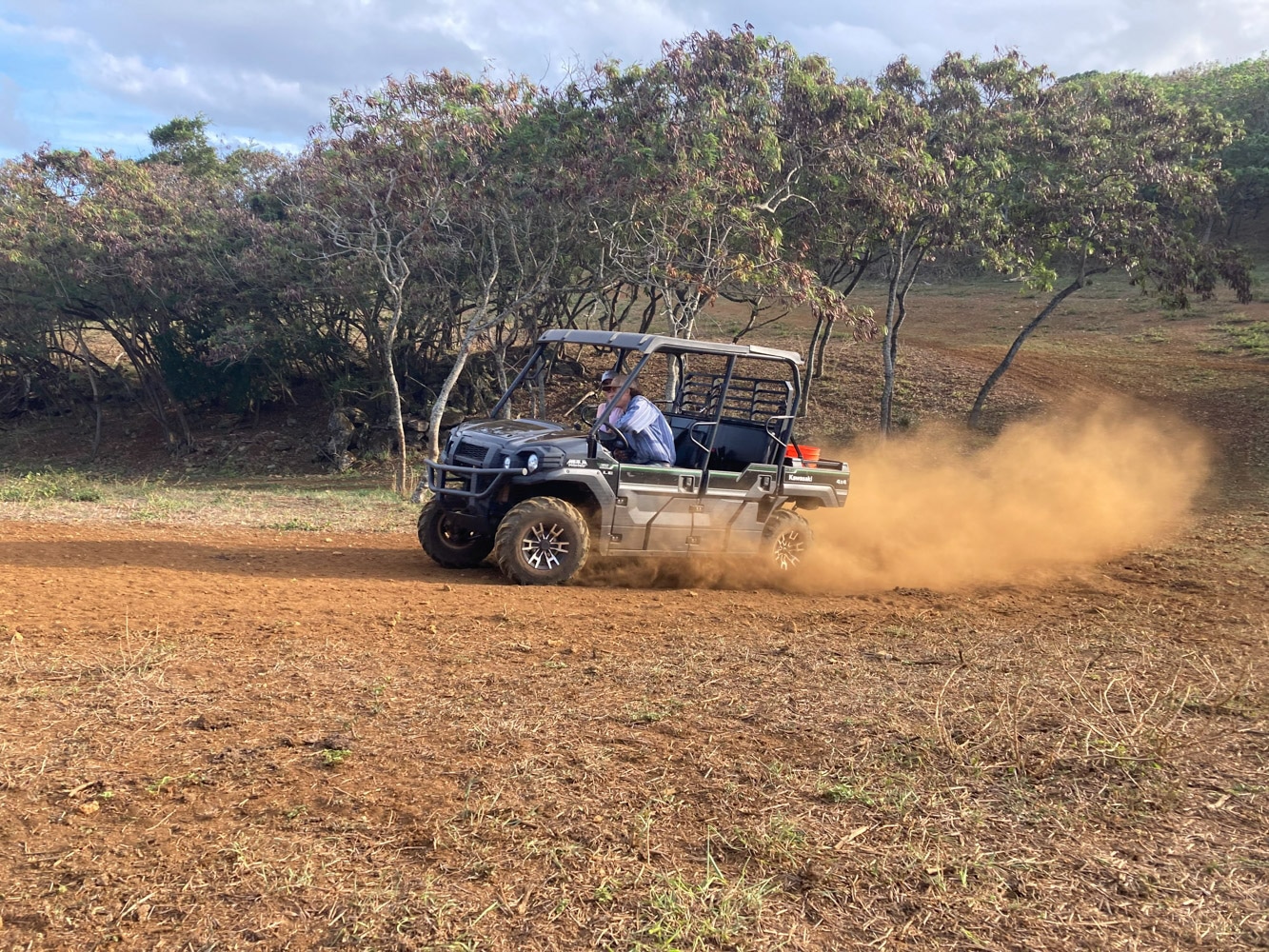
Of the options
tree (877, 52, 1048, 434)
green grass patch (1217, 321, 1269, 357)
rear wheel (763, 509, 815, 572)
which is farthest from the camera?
green grass patch (1217, 321, 1269, 357)

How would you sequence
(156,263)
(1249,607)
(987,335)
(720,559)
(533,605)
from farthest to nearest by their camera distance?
1. (987,335)
2. (156,263)
3. (720,559)
4. (1249,607)
5. (533,605)

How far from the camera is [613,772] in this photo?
438 cm

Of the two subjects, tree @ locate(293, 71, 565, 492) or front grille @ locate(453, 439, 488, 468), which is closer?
front grille @ locate(453, 439, 488, 468)

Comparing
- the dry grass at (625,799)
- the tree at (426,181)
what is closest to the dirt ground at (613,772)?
the dry grass at (625,799)

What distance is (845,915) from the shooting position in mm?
3314

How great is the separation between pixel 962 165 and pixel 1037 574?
9.64 meters

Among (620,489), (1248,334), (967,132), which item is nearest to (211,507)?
(620,489)

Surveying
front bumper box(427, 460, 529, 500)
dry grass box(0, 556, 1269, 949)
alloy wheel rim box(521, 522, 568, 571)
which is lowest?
dry grass box(0, 556, 1269, 949)

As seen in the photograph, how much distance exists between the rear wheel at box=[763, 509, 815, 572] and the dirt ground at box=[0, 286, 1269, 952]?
1.46 metres

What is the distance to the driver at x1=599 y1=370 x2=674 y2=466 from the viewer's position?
895cm

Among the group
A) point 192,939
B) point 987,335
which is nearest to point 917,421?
point 987,335

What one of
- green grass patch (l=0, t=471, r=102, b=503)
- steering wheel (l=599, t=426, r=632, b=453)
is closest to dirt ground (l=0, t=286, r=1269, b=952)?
steering wheel (l=599, t=426, r=632, b=453)

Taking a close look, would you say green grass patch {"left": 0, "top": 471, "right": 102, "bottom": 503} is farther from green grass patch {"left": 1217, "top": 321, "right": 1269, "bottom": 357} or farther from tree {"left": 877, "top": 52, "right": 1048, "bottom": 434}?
green grass patch {"left": 1217, "top": 321, "right": 1269, "bottom": 357}

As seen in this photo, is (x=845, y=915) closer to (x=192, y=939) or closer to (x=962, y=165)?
(x=192, y=939)
